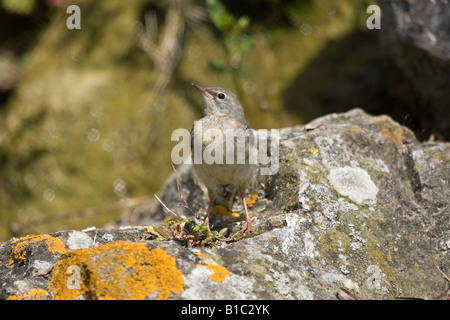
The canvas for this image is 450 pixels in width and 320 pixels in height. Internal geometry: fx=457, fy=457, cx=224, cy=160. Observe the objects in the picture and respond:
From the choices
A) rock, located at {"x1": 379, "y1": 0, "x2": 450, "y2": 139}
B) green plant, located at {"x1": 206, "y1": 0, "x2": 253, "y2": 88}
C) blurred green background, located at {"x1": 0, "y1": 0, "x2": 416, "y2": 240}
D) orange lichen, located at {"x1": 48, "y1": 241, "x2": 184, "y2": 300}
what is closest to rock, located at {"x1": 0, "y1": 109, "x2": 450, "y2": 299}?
orange lichen, located at {"x1": 48, "y1": 241, "x2": 184, "y2": 300}

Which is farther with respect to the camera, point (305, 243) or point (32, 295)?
point (305, 243)

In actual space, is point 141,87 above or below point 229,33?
below

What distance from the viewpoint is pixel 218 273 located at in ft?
12.1

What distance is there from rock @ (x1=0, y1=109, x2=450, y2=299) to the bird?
28 cm

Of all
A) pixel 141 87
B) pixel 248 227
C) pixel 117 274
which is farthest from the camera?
pixel 141 87

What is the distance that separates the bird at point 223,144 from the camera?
5.27 m

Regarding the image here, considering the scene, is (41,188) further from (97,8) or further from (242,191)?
→ (242,191)

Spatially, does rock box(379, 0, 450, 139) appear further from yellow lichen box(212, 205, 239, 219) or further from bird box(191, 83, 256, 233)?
yellow lichen box(212, 205, 239, 219)

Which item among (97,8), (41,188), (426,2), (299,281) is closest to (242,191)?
(299,281)

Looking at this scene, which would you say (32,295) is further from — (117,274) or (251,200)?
(251,200)

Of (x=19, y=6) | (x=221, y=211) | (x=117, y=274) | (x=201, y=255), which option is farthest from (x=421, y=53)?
(x=19, y=6)

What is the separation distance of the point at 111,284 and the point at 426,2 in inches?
208

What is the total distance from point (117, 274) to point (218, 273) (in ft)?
2.62

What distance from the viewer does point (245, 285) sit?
12.1ft
